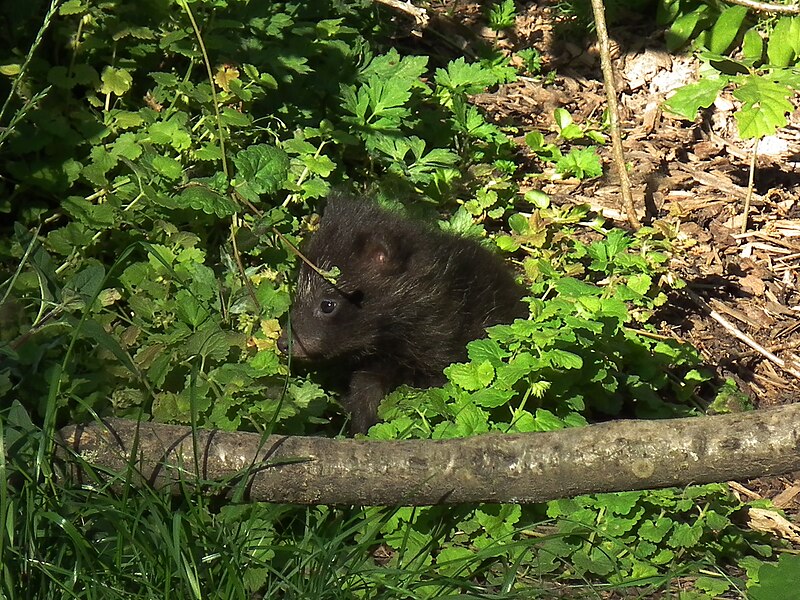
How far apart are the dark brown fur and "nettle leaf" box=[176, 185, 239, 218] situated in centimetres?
48

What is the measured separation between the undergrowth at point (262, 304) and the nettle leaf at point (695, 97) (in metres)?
0.65

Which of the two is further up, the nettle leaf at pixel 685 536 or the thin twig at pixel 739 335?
the nettle leaf at pixel 685 536

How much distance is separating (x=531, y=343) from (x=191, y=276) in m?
1.60

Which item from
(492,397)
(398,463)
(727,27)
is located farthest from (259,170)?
(727,27)

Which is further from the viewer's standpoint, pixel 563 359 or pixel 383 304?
pixel 383 304

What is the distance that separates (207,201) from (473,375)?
60.4 inches

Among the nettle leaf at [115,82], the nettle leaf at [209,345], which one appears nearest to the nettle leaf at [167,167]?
the nettle leaf at [115,82]

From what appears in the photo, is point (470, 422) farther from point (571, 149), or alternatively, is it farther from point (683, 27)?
point (683, 27)

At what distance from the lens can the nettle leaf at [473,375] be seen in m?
3.96

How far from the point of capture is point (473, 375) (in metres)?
4.00

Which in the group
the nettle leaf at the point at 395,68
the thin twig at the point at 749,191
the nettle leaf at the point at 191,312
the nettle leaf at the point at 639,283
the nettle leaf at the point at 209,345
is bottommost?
the thin twig at the point at 749,191

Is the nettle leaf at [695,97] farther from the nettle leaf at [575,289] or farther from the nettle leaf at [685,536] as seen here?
the nettle leaf at [685,536]

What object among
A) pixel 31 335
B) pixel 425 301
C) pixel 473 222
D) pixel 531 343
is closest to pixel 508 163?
pixel 473 222

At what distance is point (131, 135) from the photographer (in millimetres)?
5031
